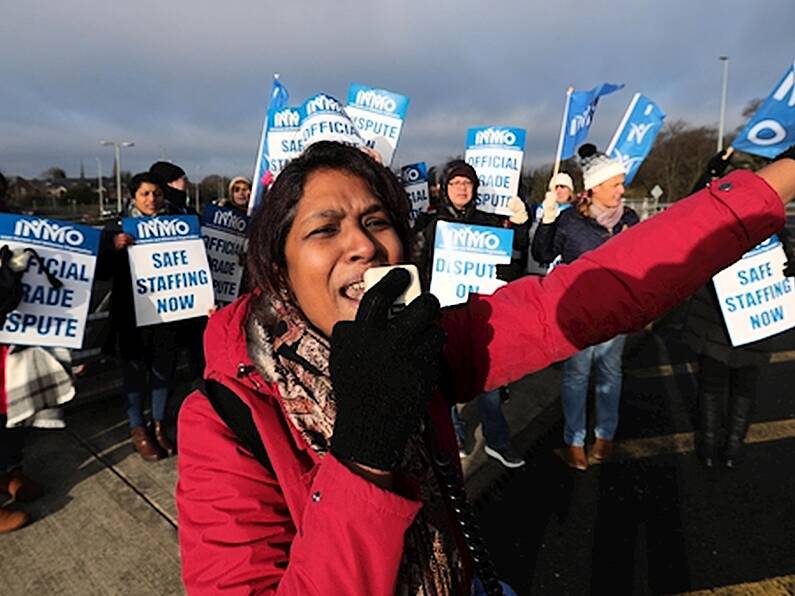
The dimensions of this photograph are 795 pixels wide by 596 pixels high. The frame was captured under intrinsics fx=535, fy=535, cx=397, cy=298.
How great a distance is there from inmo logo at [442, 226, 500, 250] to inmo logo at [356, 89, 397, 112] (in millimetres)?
1432

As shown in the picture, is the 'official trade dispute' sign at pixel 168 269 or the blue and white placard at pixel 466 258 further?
the blue and white placard at pixel 466 258

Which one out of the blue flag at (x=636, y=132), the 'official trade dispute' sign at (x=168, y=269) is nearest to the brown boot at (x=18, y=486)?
the 'official trade dispute' sign at (x=168, y=269)

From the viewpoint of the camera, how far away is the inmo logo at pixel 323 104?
4164 millimetres

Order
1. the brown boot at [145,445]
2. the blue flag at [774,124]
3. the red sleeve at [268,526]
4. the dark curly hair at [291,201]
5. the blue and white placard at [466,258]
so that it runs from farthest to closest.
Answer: the blue and white placard at [466,258]
the brown boot at [145,445]
the blue flag at [774,124]
the dark curly hair at [291,201]
the red sleeve at [268,526]

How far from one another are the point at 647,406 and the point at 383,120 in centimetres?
374

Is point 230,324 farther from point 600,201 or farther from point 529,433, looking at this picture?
point 529,433

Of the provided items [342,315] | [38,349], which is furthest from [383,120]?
[342,315]

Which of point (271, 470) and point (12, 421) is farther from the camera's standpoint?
point (12, 421)

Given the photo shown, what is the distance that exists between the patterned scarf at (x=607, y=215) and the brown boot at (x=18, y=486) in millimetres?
4220

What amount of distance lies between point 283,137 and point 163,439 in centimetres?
276

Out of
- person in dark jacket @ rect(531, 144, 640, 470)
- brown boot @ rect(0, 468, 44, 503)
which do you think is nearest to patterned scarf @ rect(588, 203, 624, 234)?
person in dark jacket @ rect(531, 144, 640, 470)

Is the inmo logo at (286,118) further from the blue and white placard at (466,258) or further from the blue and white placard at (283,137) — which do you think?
the blue and white placard at (466,258)

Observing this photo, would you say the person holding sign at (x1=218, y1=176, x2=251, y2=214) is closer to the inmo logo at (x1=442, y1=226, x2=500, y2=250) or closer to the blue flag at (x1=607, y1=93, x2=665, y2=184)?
the inmo logo at (x1=442, y1=226, x2=500, y2=250)

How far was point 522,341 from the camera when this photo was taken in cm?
150
